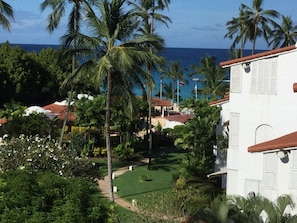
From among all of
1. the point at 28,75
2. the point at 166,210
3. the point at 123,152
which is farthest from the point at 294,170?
the point at 28,75

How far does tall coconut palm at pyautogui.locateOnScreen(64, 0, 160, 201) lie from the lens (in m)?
18.6

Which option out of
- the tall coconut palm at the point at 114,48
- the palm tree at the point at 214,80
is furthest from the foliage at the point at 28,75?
the tall coconut palm at the point at 114,48

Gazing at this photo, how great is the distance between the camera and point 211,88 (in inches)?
1948

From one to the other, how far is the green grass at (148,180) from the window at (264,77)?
24.4ft

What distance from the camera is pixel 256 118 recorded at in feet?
55.9

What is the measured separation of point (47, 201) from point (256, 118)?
945cm

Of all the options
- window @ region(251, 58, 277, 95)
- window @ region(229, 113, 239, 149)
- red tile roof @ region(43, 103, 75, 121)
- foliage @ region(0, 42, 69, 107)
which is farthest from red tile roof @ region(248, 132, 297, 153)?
foliage @ region(0, 42, 69, 107)

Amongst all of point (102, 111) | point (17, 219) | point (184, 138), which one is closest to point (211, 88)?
point (102, 111)

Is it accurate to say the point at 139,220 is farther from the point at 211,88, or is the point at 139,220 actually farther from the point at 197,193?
the point at 211,88

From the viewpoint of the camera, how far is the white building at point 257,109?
639 inches

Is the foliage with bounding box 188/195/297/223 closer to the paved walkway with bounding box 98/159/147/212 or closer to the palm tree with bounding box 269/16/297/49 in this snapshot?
the paved walkway with bounding box 98/159/147/212

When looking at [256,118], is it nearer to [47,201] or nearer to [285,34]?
[47,201]

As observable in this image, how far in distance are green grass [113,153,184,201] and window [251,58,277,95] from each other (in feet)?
24.4

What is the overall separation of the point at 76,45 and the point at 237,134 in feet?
24.2
